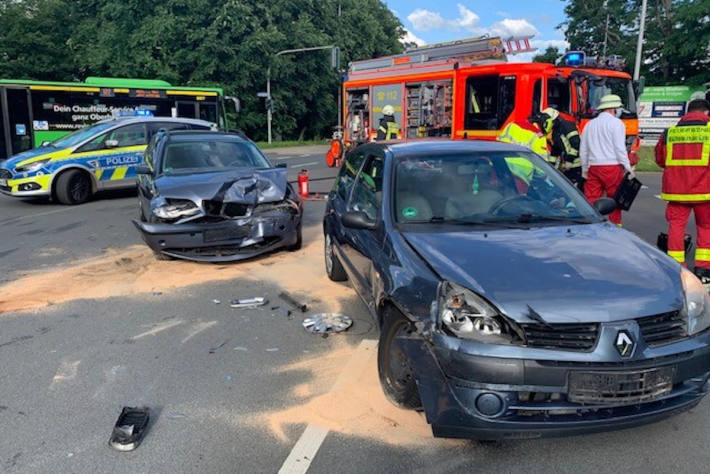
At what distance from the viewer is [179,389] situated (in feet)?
12.0

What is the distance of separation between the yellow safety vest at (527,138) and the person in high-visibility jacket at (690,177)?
1.57m

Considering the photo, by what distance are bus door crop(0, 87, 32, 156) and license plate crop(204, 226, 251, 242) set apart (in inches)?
490

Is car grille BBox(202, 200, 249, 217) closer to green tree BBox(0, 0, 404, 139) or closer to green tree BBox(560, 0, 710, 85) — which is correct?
green tree BBox(0, 0, 404, 139)

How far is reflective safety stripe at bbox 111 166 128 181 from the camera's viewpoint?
11609 mm

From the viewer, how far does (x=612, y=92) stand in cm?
1212

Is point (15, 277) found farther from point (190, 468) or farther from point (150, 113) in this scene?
point (150, 113)

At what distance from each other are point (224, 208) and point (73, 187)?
632cm

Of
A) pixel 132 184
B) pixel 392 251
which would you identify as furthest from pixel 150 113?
pixel 392 251

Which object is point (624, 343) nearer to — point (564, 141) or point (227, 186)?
point (227, 186)

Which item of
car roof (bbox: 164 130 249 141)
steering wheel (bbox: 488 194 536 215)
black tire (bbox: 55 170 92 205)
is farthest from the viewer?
black tire (bbox: 55 170 92 205)

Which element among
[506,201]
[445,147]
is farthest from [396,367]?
[445,147]

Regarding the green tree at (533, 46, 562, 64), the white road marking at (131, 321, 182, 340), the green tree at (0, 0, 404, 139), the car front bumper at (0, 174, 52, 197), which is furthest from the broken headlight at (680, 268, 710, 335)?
the green tree at (533, 46, 562, 64)

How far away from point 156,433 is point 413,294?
1.61 metres

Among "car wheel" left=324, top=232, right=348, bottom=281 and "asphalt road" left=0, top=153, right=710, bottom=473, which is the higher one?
"car wheel" left=324, top=232, right=348, bottom=281
